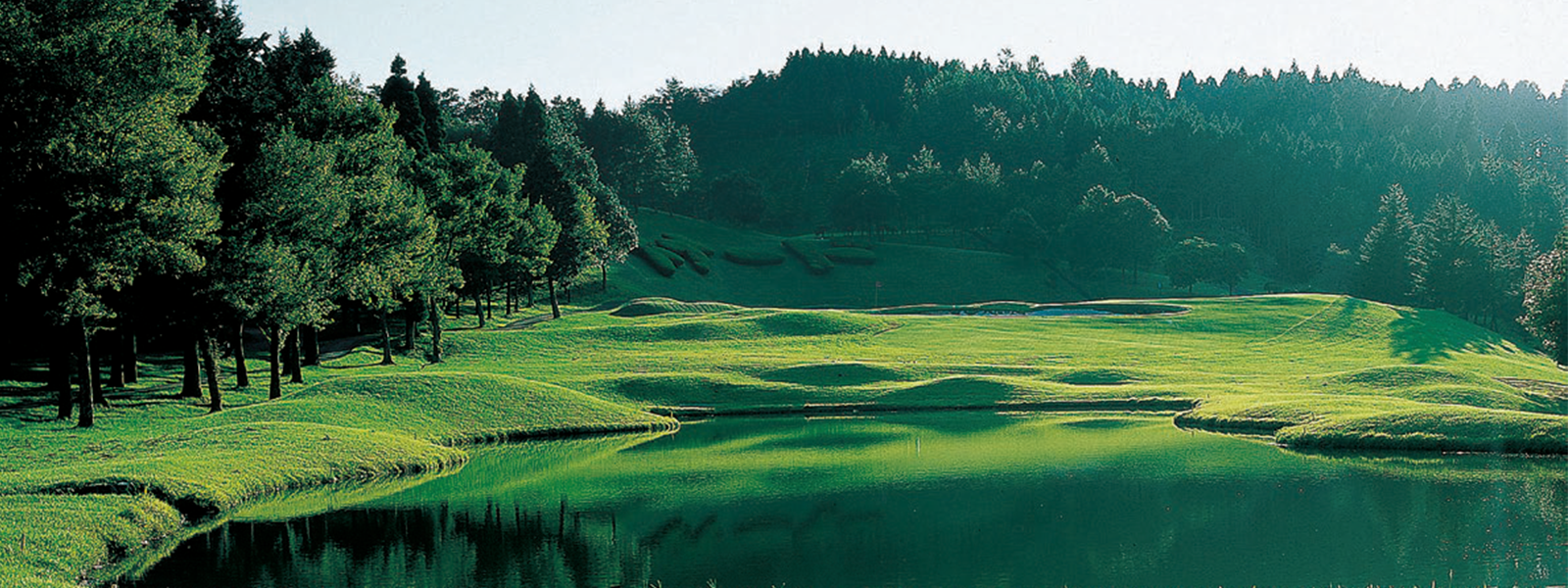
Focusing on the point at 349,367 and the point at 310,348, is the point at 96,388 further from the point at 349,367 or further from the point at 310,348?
the point at 310,348

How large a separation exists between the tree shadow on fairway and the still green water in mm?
42184

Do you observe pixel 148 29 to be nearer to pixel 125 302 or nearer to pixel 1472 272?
pixel 125 302

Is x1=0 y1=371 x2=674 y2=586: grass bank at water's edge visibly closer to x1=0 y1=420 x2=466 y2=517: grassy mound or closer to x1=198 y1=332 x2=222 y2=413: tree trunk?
x1=0 y1=420 x2=466 y2=517: grassy mound

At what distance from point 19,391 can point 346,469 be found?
20531mm

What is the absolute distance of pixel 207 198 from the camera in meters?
53.2

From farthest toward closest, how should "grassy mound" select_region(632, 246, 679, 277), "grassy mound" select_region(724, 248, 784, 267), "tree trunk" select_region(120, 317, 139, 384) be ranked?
"grassy mound" select_region(724, 248, 784, 267), "grassy mound" select_region(632, 246, 679, 277), "tree trunk" select_region(120, 317, 139, 384)

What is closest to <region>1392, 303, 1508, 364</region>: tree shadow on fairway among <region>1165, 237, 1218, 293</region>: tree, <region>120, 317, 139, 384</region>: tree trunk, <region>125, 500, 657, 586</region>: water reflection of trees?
<region>1165, 237, 1218, 293</region>: tree

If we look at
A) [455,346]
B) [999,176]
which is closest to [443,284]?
[455,346]

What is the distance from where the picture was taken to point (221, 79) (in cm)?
6166

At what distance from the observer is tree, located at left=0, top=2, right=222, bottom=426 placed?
45.2m

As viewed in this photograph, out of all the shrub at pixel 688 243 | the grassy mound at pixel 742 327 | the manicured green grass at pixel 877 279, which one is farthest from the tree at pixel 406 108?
the shrub at pixel 688 243

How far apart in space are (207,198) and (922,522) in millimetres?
35443

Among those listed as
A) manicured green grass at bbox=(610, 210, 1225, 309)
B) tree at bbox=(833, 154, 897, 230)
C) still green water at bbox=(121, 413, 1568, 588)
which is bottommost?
still green water at bbox=(121, 413, 1568, 588)

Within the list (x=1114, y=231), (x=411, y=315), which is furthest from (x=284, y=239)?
(x=1114, y=231)
